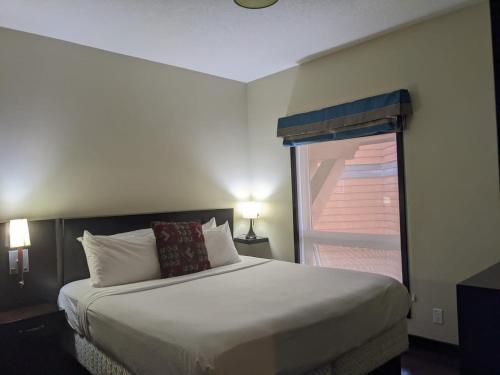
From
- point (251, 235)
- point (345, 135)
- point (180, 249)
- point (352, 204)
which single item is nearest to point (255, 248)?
point (251, 235)

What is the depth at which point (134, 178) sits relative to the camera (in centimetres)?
338

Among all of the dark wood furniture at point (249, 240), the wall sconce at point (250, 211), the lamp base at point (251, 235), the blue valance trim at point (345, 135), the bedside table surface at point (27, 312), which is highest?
the blue valance trim at point (345, 135)

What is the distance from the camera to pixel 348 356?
A: 82.4 inches

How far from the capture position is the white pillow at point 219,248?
10.2 feet

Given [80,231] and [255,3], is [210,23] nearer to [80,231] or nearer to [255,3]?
[255,3]

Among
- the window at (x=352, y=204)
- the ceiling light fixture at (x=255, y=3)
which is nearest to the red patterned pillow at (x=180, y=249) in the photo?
the window at (x=352, y=204)

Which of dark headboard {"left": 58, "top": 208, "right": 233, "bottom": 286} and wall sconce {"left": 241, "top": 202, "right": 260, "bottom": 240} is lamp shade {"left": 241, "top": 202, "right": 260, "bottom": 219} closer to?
wall sconce {"left": 241, "top": 202, "right": 260, "bottom": 240}

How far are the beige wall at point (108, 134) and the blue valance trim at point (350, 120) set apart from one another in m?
0.77

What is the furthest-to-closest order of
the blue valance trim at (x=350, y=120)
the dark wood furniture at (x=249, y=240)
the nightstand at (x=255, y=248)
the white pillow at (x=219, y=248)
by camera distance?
1. the nightstand at (x=255, y=248)
2. the dark wood furniture at (x=249, y=240)
3. the white pillow at (x=219, y=248)
4. the blue valance trim at (x=350, y=120)

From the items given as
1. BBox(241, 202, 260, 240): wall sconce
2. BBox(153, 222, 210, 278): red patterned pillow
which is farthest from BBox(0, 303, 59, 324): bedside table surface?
BBox(241, 202, 260, 240): wall sconce

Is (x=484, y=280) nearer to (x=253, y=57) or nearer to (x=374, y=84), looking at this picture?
(x=374, y=84)

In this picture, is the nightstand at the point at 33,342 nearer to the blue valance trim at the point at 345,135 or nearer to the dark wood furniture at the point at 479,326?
the dark wood furniture at the point at 479,326

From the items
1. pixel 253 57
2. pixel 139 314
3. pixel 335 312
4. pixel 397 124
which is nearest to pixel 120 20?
pixel 253 57

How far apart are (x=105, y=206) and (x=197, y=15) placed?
1679 millimetres
